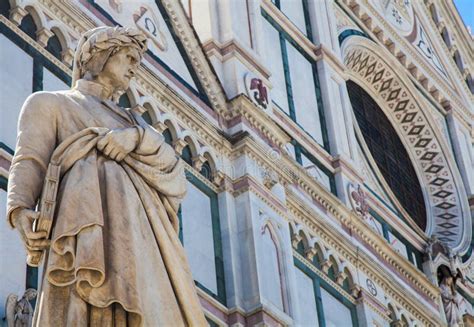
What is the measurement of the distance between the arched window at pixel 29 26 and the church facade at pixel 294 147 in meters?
0.02

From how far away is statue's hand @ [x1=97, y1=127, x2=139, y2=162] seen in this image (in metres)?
4.57

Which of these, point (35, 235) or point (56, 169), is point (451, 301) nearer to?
point (56, 169)

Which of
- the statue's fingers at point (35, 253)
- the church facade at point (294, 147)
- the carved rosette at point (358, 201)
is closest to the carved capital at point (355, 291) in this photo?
the church facade at point (294, 147)

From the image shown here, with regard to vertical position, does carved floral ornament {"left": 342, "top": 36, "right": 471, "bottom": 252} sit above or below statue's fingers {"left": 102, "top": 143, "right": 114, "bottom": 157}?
above

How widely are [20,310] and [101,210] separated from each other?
3.35m

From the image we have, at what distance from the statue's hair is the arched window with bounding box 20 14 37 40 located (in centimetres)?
469

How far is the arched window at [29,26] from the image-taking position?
9602mm

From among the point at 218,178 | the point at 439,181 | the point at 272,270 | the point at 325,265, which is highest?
the point at 439,181

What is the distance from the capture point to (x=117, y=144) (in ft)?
15.0

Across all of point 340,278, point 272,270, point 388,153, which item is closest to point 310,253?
point 340,278

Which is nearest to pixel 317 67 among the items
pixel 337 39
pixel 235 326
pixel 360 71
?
pixel 337 39

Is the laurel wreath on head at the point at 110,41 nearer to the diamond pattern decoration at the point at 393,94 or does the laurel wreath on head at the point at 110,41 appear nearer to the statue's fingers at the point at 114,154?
the statue's fingers at the point at 114,154

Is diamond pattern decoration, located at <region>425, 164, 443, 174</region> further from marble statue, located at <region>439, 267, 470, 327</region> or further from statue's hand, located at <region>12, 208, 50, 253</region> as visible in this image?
statue's hand, located at <region>12, 208, 50, 253</region>

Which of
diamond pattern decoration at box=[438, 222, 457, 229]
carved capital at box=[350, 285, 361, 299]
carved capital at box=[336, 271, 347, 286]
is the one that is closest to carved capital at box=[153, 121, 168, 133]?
carved capital at box=[336, 271, 347, 286]
